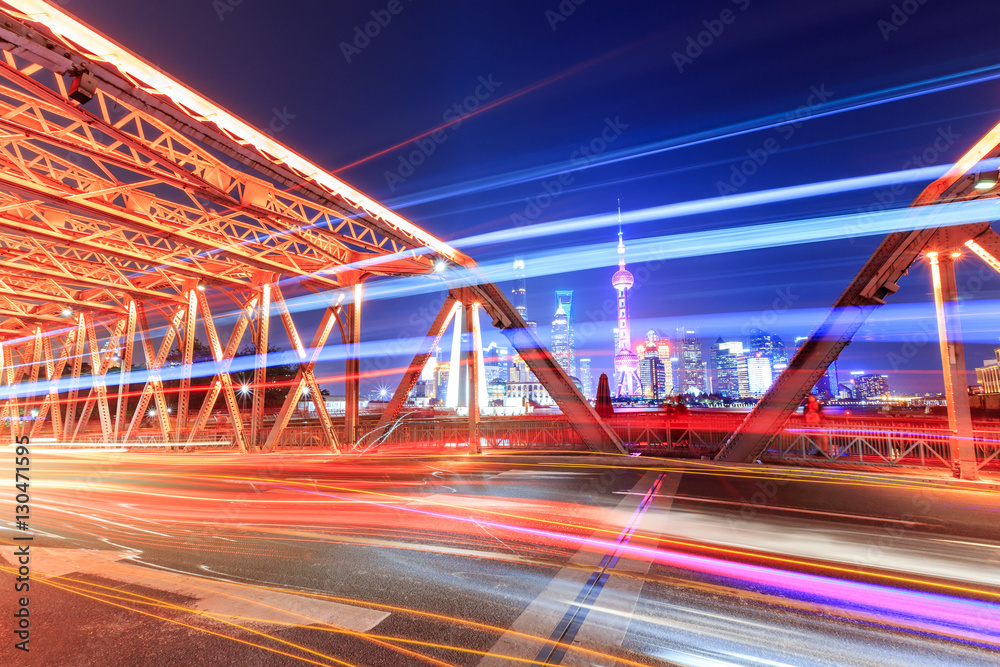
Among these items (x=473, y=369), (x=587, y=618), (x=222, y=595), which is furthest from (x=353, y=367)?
(x=587, y=618)

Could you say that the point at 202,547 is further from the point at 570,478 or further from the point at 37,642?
the point at 570,478

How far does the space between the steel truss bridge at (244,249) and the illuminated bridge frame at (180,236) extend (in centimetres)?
5

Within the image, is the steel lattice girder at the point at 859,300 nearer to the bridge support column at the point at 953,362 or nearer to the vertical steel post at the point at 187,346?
the bridge support column at the point at 953,362

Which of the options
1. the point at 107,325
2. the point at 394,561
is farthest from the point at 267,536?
the point at 107,325

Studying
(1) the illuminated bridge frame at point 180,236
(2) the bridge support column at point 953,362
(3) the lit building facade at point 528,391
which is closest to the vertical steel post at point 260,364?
(1) the illuminated bridge frame at point 180,236

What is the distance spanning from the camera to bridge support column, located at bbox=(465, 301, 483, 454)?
56.4ft

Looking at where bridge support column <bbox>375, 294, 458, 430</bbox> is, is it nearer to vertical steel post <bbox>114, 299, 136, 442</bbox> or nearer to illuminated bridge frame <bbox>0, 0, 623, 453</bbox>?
illuminated bridge frame <bbox>0, 0, 623, 453</bbox>

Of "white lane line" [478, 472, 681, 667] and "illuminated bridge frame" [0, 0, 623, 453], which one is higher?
"illuminated bridge frame" [0, 0, 623, 453]

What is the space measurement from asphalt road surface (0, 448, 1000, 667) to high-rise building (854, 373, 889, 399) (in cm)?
19595

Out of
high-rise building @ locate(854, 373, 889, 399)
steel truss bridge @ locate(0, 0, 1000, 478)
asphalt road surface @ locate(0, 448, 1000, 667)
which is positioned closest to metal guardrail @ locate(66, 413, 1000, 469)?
steel truss bridge @ locate(0, 0, 1000, 478)

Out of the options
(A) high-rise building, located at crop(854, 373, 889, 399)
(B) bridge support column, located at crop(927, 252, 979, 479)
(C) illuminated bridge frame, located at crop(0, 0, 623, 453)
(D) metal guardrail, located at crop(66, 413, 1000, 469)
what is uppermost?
(C) illuminated bridge frame, located at crop(0, 0, 623, 453)

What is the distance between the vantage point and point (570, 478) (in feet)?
39.5

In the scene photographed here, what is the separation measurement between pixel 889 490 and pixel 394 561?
11.5 meters

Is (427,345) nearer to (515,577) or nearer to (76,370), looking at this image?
(515,577)
